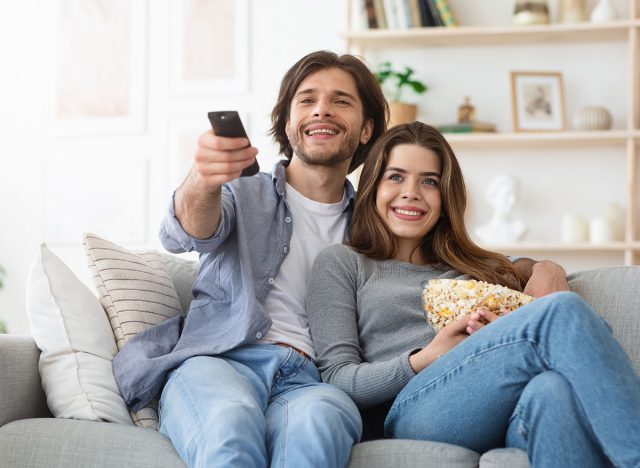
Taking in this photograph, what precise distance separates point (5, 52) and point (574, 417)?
3.87m

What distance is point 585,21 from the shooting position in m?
3.87

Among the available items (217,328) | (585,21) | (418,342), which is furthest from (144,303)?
(585,21)

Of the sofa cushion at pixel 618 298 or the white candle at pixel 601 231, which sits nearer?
the sofa cushion at pixel 618 298

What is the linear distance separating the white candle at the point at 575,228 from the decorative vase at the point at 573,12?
2.90 ft

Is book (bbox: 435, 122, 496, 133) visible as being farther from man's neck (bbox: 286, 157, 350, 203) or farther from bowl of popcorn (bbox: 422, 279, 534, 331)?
bowl of popcorn (bbox: 422, 279, 534, 331)

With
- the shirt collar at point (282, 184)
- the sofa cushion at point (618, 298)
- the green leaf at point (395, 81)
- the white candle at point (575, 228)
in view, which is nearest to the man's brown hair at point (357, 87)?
the shirt collar at point (282, 184)

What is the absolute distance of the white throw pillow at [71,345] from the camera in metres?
1.79

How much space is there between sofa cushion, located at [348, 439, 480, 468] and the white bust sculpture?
2.30 meters

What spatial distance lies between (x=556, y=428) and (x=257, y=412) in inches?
21.4

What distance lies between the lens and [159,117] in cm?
429

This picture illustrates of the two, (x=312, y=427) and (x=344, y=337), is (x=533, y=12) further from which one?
(x=312, y=427)

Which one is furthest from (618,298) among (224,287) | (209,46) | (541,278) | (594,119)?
(209,46)

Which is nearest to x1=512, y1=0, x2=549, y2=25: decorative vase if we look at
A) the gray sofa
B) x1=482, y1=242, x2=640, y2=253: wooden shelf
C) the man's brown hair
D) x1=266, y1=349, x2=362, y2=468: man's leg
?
x1=482, y1=242, x2=640, y2=253: wooden shelf

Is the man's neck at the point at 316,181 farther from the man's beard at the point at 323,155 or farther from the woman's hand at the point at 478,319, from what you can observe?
the woman's hand at the point at 478,319
